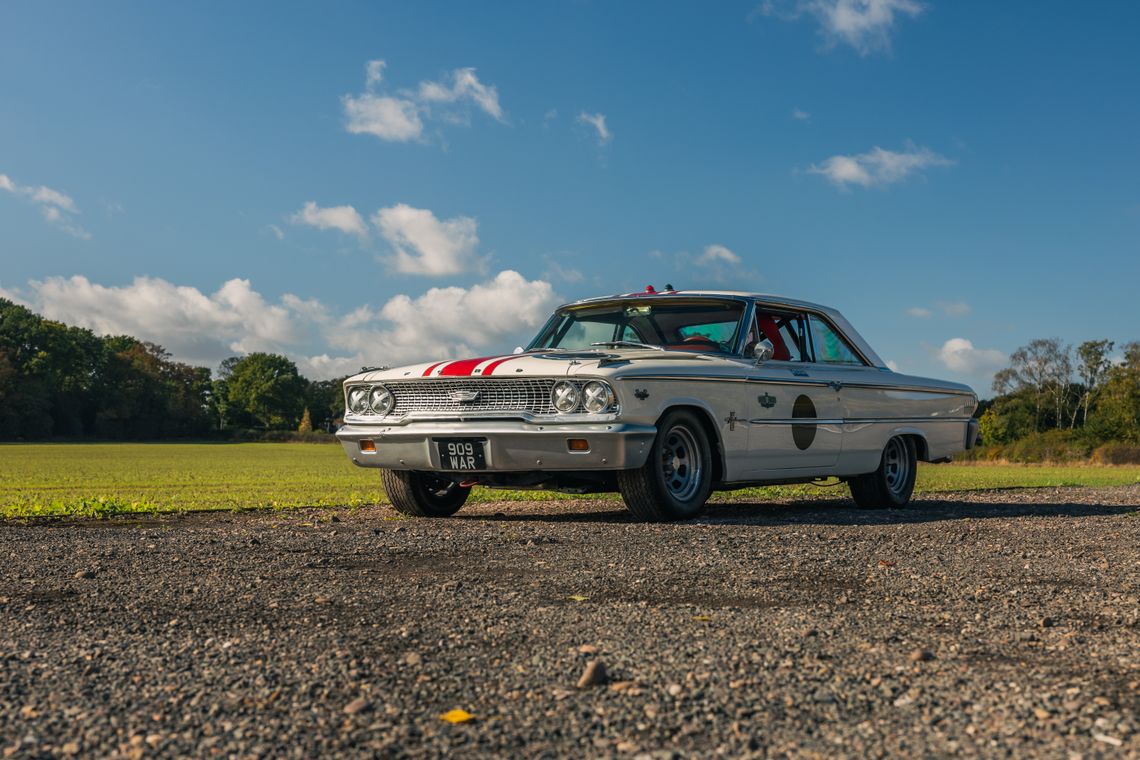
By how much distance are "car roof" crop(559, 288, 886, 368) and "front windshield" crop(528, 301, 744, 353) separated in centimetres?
5

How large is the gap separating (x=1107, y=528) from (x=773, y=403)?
7.93 ft

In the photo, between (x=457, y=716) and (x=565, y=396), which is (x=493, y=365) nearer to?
(x=565, y=396)

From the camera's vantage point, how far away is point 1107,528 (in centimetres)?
749

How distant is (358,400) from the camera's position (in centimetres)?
802

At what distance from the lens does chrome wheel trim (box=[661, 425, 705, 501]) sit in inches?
287

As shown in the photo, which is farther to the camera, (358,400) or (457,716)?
(358,400)

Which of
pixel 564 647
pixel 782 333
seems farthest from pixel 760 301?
pixel 564 647

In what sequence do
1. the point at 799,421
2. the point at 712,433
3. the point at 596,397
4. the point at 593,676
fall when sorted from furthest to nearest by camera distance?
the point at 799,421 → the point at 712,433 → the point at 596,397 → the point at 593,676

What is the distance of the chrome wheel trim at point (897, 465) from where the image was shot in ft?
31.9

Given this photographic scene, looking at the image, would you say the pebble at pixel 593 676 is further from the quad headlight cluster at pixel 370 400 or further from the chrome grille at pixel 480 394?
the quad headlight cluster at pixel 370 400

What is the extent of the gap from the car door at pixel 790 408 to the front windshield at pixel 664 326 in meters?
0.32

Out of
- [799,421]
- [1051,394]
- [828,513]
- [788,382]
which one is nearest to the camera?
[788,382]

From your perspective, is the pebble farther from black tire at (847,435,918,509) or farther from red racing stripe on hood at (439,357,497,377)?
black tire at (847,435,918,509)

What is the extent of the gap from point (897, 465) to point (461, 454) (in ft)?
14.9
